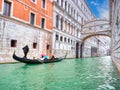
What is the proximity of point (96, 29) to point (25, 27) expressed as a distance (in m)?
16.9

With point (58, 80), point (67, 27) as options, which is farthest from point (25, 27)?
point (67, 27)

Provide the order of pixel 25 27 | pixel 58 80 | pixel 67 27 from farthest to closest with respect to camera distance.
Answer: pixel 67 27 → pixel 25 27 → pixel 58 80

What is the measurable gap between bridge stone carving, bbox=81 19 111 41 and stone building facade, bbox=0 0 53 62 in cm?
1187

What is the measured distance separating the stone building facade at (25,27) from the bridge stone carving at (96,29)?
1187 cm

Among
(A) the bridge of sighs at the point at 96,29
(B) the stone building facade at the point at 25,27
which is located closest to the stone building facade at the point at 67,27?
(A) the bridge of sighs at the point at 96,29

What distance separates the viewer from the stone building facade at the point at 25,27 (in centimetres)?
1045

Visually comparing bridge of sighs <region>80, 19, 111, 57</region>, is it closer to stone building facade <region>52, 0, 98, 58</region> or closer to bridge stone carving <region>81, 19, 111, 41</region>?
bridge stone carving <region>81, 19, 111, 41</region>

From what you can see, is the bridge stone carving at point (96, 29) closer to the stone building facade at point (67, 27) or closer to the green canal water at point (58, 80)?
the stone building facade at point (67, 27)

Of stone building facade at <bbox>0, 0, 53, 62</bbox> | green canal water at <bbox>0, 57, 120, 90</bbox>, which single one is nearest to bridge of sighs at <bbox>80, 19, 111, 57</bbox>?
→ stone building facade at <bbox>0, 0, 53, 62</bbox>

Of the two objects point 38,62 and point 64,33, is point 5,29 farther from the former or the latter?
point 64,33

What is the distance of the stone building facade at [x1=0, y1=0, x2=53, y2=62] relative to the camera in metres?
10.4

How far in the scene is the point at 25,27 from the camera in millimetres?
12477

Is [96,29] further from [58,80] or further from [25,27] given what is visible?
[58,80]

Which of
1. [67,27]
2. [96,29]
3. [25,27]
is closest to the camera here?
[25,27]
